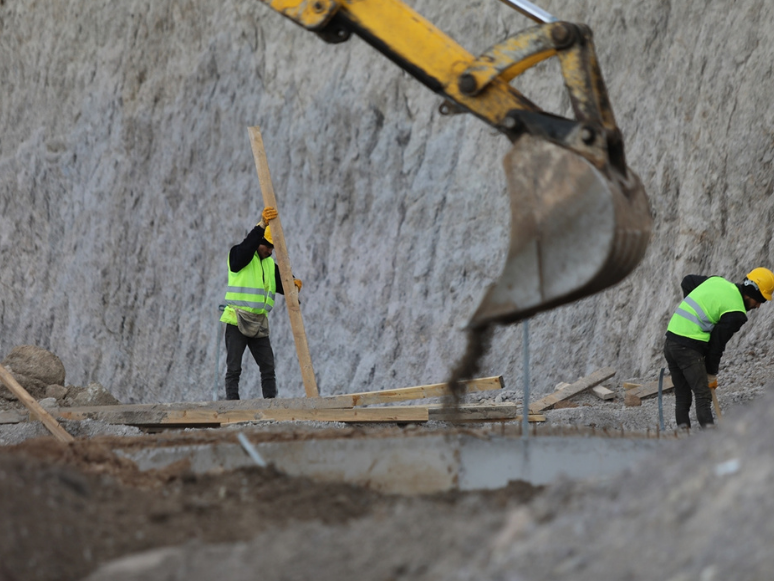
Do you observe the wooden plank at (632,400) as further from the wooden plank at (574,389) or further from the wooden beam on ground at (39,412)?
the wooden beam on ground at (39,412)

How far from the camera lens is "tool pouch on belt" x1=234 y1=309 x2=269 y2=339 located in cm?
885

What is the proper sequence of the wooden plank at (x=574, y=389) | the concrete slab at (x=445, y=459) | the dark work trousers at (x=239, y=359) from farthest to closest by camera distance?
the wooden plank at (x=574, y=389) < the dark work trousers at (x=239, y=359) < the concrete slab at (x=445, y=459)

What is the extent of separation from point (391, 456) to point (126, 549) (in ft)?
5.89

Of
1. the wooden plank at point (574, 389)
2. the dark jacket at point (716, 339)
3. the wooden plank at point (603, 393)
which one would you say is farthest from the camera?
the wooden plank at point (603, 393)

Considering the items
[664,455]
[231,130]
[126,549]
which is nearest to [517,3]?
[664,455]

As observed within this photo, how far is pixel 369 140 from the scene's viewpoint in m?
14.6

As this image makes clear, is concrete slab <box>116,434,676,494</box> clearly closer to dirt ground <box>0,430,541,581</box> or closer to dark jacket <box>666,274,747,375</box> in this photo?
dirt ground <box>0,430,541,581</box>

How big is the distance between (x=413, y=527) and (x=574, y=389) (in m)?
7.67

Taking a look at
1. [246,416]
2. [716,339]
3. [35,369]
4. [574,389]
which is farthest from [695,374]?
[35,369]

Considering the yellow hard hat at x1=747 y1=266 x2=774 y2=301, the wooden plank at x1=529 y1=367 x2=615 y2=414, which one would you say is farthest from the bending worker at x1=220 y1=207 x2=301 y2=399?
the yellow hard hat at x1=747 y1=266 x2=774 y2=301

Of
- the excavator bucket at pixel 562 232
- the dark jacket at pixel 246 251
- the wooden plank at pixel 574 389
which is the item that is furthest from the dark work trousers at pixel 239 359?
the excavator bucket at pixel 562 232

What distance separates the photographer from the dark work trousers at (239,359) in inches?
348

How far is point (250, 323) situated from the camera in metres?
8.90

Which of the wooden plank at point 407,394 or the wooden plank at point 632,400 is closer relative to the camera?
the wooden plank at point 407,394
